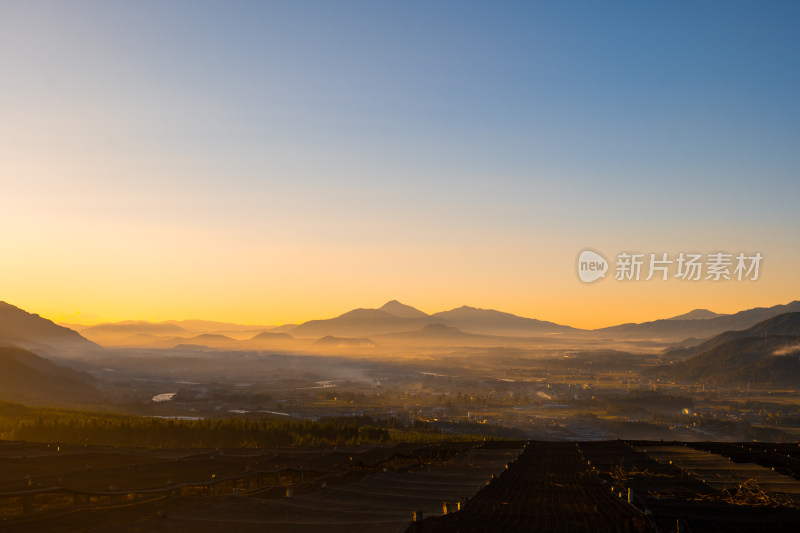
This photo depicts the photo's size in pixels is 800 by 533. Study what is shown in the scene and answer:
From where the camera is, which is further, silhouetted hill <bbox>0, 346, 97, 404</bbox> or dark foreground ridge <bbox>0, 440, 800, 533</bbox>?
silhouetted hill <bbox>0, 346, 97, 404</bbox>

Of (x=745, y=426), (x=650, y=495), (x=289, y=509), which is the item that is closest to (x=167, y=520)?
(x=289, y=509)

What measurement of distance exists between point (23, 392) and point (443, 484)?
141m

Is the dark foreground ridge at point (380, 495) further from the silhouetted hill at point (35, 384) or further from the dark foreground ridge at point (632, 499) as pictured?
the silhouetted hill at point (35, 384)

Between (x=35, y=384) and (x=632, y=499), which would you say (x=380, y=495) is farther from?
(x=35, y=384)

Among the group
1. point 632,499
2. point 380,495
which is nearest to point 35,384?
point 380,495

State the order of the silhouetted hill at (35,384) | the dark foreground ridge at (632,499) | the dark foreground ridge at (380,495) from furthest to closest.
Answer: the silhouetted hill at (35,384) → the dark foreground ridge at (380,495) → the dark foreground ridge at (632,499)

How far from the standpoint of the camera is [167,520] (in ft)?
43.3

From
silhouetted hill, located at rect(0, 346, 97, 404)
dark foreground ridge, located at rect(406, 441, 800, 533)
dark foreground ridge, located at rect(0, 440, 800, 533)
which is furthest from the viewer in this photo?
silhouetted hill, located at rect(0, 346, 97, 404)

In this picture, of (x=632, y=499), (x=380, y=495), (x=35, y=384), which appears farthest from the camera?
(x=35, y=384)

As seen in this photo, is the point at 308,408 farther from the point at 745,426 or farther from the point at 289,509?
the point at 289,509

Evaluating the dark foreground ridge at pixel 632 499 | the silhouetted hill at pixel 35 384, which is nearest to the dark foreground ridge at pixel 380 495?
the dark foreground ridge at pixel 632 499

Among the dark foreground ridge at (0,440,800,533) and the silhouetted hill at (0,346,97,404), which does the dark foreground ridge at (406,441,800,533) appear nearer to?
the dark foreground ridge at (0,440,800,533)

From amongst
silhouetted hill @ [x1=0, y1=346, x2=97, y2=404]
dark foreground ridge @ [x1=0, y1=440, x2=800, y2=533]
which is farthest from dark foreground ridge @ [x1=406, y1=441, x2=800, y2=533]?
silhouetted hill @ [x1=0, y1=346, x2=97, y2=404]

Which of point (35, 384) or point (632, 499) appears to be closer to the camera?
→ point (632, 499)
